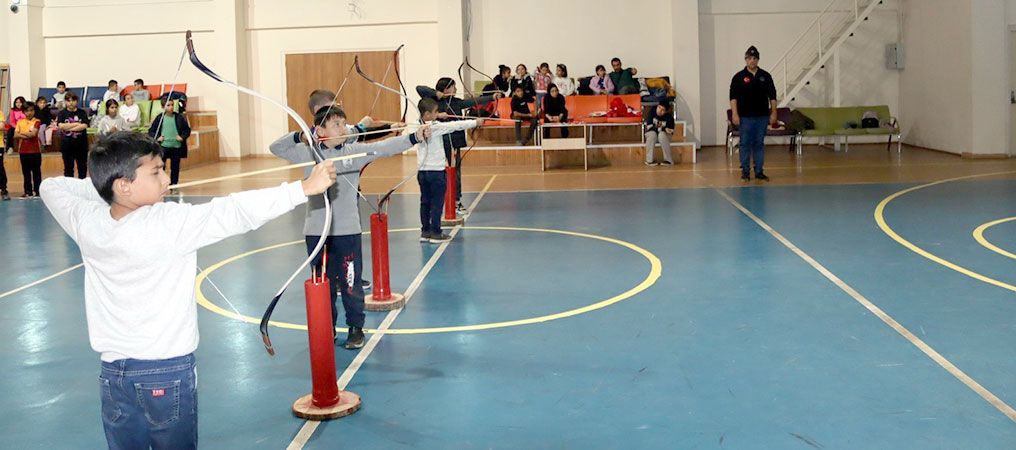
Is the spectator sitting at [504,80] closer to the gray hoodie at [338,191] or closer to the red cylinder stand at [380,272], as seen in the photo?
the red cylinder stand at [380,272]

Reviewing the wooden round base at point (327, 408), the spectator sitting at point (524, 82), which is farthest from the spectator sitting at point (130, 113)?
the wooden round base at point (327, 408)

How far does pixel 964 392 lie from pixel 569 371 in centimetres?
202

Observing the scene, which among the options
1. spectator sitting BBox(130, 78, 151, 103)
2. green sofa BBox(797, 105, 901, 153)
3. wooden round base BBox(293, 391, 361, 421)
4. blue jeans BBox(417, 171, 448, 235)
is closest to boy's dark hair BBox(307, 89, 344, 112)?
wooden round base BBox(293, 391, 361, 421)

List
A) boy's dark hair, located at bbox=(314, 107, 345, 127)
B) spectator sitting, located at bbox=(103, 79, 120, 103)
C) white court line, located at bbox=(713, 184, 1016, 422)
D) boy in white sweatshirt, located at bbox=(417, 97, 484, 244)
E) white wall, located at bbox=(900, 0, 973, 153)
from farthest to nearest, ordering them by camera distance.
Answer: spectator sitting, located at bbox=(103, 79, 120, 103), white wall, located at bbox=(900, 0, 973, 153), boy in white sweatshirt, located at bbox=(417, 97, 484, 244), boy's dark hair, located at bbox=(314, 107, 345, 127), white court line, located at bbox=(713, 184, 1016, 422)

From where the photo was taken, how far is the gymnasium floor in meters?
4.53

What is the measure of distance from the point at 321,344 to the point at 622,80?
17.1 meters

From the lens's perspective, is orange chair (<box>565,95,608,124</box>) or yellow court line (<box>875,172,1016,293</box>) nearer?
yellow court line (<box>875,172,1016,293</box>)

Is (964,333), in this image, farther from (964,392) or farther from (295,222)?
(295,222)

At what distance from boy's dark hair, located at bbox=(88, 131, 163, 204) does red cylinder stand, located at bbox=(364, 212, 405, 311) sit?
389 centimetres

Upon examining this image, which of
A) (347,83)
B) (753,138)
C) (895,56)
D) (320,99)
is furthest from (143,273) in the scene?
(895,56)

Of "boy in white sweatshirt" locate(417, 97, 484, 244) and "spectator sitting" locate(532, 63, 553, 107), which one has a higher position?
"spectator sitting" locate(532, 63, 553, 107)

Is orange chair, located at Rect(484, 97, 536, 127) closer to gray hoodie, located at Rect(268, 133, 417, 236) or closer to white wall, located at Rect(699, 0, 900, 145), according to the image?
white wall, located at Rect(699, 0, 900, 145)

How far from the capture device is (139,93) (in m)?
21.4

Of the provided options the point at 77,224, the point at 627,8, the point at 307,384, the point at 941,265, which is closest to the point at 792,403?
the point at 307,384
